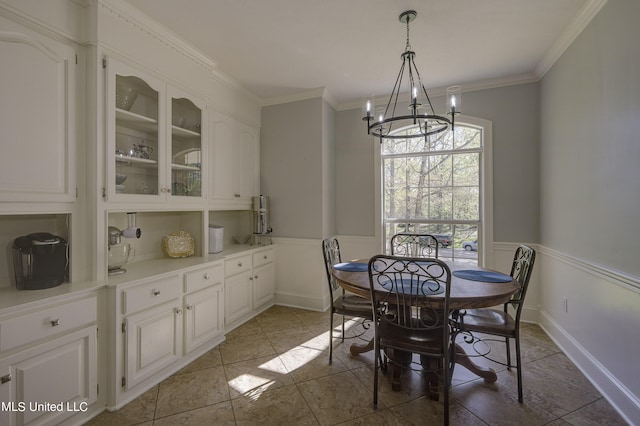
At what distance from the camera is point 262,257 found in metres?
3.47

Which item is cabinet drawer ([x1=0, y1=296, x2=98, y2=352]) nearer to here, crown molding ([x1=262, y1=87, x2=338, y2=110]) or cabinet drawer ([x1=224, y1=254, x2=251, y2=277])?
cabinet drawer ([x1=224, y1=254, x2=251, y2=277])

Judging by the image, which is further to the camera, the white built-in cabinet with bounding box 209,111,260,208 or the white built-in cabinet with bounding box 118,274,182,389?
the white built-in cabinet with bounding box 209,111,260,208

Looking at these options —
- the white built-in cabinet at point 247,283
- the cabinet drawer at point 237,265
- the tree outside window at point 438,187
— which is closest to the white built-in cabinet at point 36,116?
the cabinet drawer at point 237,265

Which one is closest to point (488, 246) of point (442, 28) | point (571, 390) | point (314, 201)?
point (571, 390)

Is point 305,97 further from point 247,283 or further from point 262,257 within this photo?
point 247,283

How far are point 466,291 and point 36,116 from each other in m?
2.78

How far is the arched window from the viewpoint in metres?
3.36

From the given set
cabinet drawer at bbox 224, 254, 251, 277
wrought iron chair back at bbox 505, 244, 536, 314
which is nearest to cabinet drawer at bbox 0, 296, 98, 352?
cabinet drawer at bbox 224, 254, 251, 277

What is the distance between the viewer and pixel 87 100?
6.11 ft

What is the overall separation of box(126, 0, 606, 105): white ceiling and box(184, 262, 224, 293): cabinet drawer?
2007mm

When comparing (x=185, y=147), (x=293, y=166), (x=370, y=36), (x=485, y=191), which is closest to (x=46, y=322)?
(x=185, y=147)

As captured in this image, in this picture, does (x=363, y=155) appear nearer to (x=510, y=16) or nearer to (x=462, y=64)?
(x=462, y=64)

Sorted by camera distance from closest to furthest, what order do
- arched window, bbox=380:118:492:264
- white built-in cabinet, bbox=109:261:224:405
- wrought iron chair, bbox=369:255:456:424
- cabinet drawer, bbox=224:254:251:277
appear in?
1. wrought iron chair, bbox=369:255:456:424
2. white built-in cabinet, bbox=109:261:224:405
3. cabinet drawer, bbox=224:254:251:277
4. arched window, bbox=380:118:492:264

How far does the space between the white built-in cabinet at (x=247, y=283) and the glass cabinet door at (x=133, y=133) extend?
110 cm
